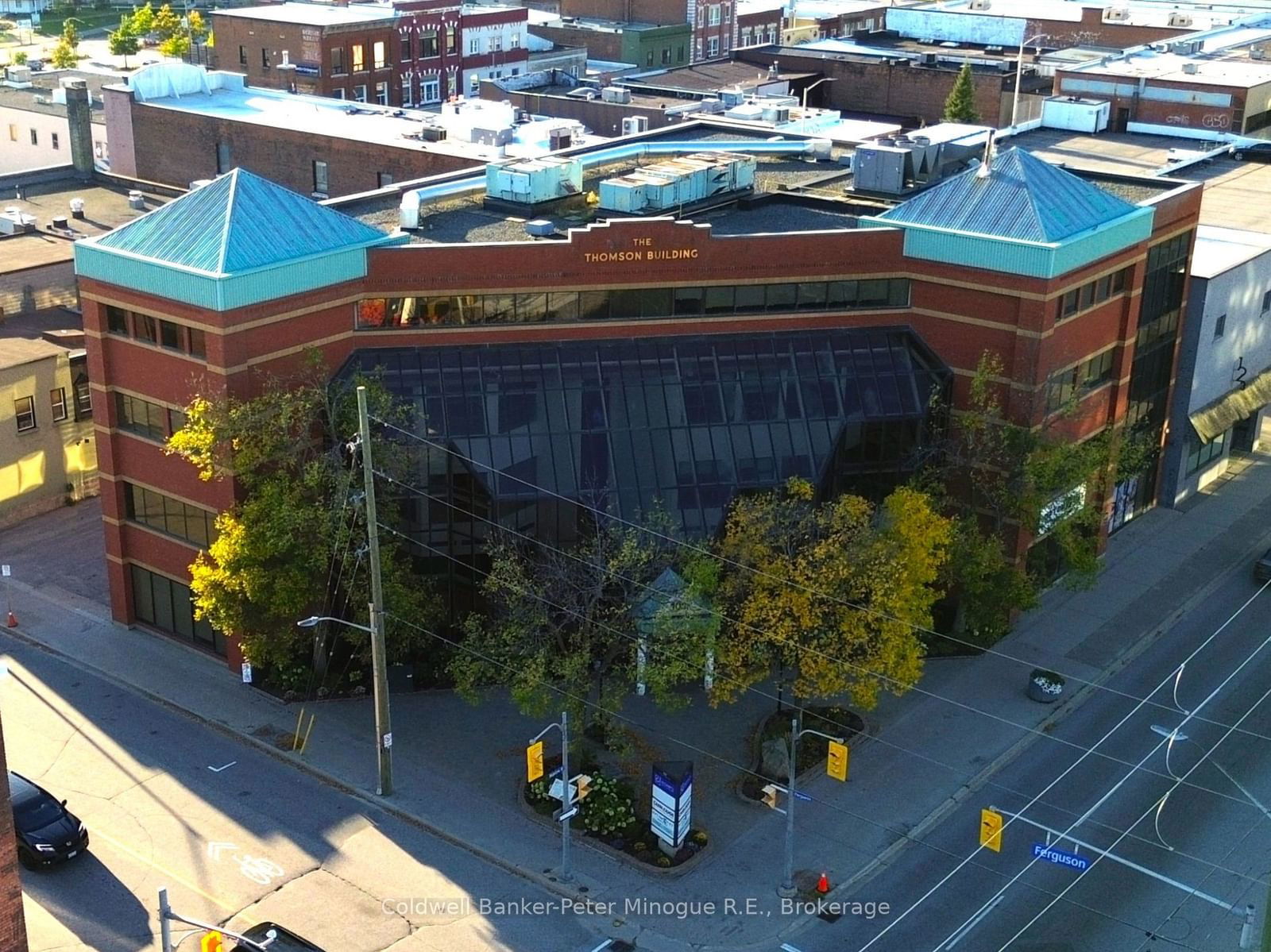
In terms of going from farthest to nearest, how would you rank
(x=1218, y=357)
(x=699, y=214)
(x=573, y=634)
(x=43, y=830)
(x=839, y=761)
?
(x=1218, y=357)
(x=699, y=214)
(x=573, y=634)
(x=43, y=830)
(x=839, y=761)

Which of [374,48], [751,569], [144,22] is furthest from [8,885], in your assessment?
[144,22]

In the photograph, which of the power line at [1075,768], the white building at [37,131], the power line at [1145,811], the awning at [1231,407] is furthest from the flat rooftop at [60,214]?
the awning at [1231,407]

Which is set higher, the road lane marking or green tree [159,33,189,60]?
green tree [159,33,189,60]

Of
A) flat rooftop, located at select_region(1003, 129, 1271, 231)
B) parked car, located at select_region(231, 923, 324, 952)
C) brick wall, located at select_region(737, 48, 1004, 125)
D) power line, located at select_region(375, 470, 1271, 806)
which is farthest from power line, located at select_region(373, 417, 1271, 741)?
brick wall, located at select_region(737, 48, 1004, 125)

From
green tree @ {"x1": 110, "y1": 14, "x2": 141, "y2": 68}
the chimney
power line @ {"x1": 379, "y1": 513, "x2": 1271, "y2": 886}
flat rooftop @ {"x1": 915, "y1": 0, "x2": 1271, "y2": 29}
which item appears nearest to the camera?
power line @ {"x1": 379, "y1": 513, "x2": 1271, "y2": 886}

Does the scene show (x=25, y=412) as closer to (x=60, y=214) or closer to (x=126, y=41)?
(x=60, y=214)

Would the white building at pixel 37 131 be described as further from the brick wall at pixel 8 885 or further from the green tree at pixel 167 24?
the brick wall at pixel 8 885

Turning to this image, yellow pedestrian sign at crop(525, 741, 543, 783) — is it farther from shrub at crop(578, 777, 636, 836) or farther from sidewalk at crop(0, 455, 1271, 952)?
sidewalk at crop(0, 455, 1271, 952)
